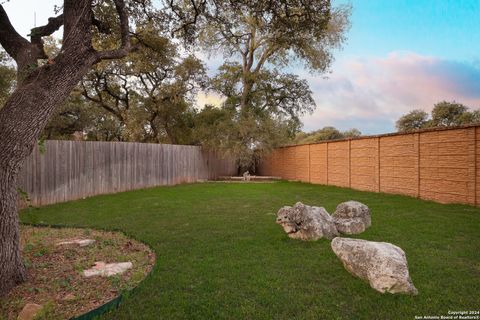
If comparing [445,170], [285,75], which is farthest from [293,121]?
[445,170]

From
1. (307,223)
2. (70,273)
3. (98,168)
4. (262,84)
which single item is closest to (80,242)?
(70,273)

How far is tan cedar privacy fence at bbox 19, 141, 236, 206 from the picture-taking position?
7340mm

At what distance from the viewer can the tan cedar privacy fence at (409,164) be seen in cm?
674

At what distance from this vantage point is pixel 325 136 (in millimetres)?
35844

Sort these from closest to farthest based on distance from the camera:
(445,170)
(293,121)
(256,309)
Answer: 1. (256,309)
2. (445,170)
3. (293,121)

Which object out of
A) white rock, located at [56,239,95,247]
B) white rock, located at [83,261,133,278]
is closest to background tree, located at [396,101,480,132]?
white rock, located at [56,239,95,247]

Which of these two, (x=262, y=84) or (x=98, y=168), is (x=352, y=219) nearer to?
(x=98, y=168)

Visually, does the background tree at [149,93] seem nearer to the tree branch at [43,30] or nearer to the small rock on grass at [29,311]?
the tree branch at [43,30]

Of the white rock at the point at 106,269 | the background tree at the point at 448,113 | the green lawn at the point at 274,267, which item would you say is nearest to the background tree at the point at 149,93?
the green lawn at the point at 274,267

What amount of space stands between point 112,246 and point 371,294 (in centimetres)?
322

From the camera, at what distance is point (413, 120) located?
27.7 m

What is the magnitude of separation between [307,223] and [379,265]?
1563 mm

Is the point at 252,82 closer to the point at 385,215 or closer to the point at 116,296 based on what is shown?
the point at 385,215

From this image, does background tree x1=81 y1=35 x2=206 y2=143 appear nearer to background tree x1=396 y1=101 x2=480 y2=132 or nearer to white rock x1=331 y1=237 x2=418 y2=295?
white rock x1=331 y1=237 x2=418 y2=295
